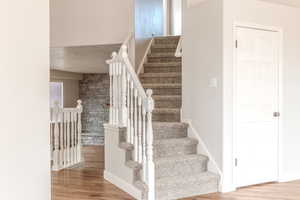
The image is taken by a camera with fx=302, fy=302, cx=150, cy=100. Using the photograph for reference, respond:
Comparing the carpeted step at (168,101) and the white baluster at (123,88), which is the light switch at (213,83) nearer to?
the carpeted step at (168,101)

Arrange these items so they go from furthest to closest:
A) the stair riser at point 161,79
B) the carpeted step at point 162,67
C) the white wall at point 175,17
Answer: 1. the white wall at point 175,17
2. the carpeted step at point 162,67
3. the stair riser at point 161,79

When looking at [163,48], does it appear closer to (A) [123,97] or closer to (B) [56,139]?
(A) [123,97]

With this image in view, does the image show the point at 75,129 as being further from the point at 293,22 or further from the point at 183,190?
the point at 293,22

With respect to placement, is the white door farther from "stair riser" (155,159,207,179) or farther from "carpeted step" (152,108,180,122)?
"carpeted step" (152,108,180,122)

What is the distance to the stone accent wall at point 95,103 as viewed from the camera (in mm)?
9125

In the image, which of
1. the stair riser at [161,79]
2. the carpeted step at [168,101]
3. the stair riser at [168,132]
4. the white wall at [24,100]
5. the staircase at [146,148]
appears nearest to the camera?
the white wall at [24,100]

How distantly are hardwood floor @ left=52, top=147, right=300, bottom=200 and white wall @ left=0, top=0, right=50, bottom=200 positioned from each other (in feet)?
6.93

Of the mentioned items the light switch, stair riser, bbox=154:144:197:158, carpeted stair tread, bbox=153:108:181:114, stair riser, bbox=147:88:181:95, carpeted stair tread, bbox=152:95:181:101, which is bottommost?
stair riser, bbox=154:144:197:158

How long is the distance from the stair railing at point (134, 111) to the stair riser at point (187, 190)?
13cm

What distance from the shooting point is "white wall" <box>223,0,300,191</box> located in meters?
3.87

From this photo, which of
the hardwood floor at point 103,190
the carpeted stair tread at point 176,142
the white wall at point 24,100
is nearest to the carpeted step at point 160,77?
the carpeted stair tread at point 176,142

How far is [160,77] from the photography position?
5.54m

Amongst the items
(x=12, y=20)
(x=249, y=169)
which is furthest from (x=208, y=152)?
(x=12, y=20)

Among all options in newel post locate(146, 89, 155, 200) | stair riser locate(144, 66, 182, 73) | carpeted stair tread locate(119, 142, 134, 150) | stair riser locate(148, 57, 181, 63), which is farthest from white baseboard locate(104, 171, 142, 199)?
stair riser locate(148, 57, 181, 63)
